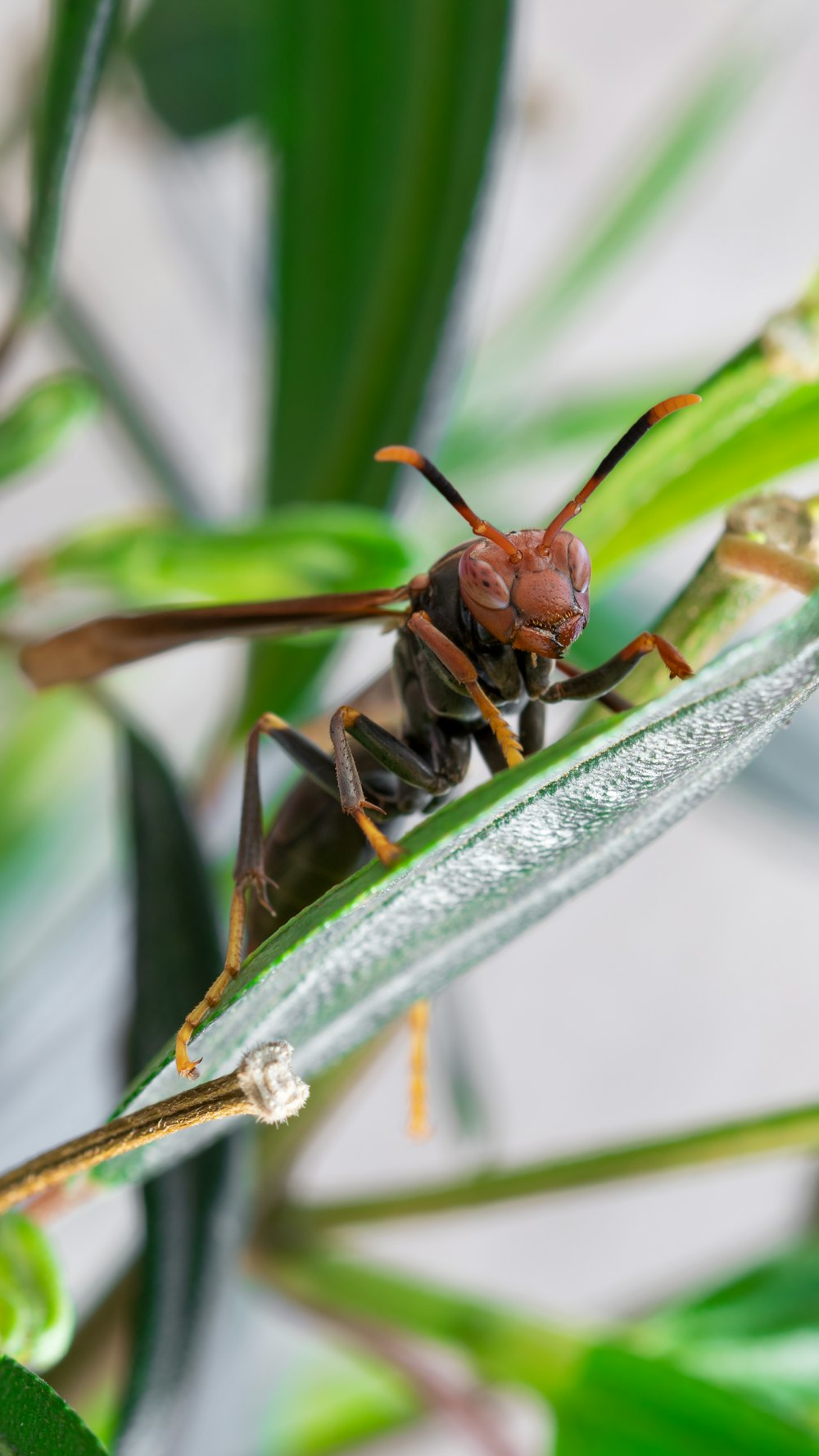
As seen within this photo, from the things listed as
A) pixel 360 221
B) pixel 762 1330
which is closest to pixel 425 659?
pixel 360 221

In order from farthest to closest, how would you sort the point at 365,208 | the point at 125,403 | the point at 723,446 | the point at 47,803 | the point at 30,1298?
the point at 125,403, the point at 47,803, the point at 365,208, the point at 723,446, the point at 30,1298

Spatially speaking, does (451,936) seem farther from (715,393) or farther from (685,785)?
(715,393)

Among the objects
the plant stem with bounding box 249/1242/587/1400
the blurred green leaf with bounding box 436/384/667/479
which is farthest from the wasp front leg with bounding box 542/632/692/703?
the blurred green leaf with bounding box 436/384/667/479

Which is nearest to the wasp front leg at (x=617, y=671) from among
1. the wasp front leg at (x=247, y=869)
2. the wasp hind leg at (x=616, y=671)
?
the wasp hind leg at (x=616, y=671)

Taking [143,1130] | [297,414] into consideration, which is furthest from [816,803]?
[143,1130]

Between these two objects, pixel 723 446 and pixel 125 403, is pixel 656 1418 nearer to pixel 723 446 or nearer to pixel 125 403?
pixel 723 446

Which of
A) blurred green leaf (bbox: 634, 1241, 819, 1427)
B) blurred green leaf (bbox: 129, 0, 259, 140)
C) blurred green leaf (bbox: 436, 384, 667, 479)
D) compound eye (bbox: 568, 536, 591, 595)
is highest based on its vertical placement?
blurred green leaf (bbox: 129, 0, 259, 140)

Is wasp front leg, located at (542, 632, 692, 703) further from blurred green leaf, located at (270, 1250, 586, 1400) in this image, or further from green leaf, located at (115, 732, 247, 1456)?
blurred green leaf, located at (270, 1250, 586, 1400)
